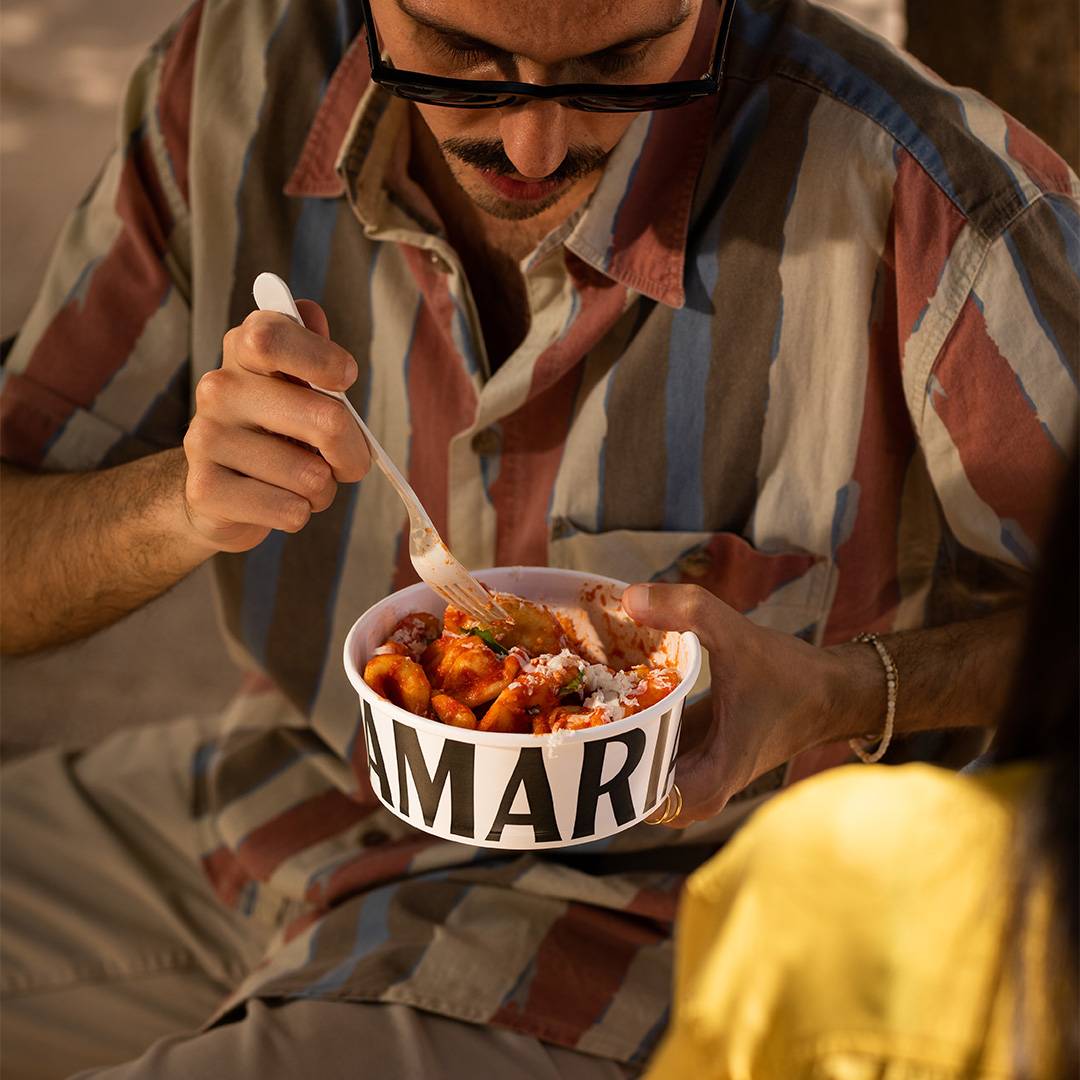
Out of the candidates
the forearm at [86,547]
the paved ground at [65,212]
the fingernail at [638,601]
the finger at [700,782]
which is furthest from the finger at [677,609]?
the paved ground at [65,212]

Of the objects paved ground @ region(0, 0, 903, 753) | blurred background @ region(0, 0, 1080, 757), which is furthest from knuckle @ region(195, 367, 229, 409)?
paved ground @ region(0, 0, 903, 753)

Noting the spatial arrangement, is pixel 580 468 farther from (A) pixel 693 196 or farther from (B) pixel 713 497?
(A) pixel 693 196

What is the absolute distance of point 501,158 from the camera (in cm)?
115

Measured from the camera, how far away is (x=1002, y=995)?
1.75 ft

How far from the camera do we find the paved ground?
233cm

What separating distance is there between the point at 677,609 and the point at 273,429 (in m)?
0.36

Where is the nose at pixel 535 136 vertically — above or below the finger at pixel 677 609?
above

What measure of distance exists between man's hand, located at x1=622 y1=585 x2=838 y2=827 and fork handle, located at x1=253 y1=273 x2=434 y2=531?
185 millimetres

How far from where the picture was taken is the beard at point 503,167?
1157 mm

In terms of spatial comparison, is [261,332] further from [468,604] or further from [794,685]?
[794,685]

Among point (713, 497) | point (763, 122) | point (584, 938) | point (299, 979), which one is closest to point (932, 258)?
point (763, 122)

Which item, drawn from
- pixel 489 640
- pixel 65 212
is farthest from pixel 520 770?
pixel 65 212

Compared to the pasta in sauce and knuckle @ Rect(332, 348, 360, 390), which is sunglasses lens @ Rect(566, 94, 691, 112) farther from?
the pasta in sauce

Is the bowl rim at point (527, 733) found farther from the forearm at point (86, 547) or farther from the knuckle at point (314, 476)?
the forearm at point (86, 547)
